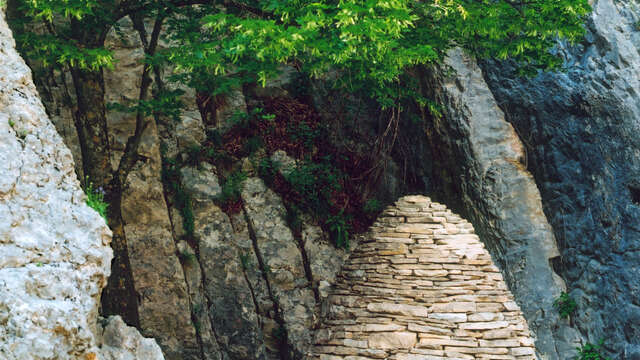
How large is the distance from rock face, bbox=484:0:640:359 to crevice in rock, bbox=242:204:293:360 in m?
4.54

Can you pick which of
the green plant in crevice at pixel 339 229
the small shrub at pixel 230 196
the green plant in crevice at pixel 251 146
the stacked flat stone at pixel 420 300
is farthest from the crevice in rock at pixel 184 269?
the stacked flat stone at pixel 420 300

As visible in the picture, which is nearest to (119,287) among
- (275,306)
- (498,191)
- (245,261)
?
(245,261)

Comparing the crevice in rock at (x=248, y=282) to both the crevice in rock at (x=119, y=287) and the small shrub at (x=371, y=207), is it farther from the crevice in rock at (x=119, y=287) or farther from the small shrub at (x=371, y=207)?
the crevice in rock at (x=119, y=287)

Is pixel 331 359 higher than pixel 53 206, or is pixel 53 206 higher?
pixel 53 206

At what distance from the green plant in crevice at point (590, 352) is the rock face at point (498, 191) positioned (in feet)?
0.40

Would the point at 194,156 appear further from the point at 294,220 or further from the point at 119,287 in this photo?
the point at 119,287

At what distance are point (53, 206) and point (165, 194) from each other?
635 centimetres

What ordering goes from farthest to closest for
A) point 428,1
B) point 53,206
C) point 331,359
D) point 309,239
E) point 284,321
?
1. point 309,239
2. point 284,321
3. point 428,1
4. point 331,359
5. point 53,206

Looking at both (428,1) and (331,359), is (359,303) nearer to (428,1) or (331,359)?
(331,359)

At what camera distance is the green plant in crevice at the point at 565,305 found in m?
7.87

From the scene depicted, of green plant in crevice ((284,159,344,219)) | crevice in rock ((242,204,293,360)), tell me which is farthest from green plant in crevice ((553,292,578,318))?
crevice in rock ((242,204,293,360))

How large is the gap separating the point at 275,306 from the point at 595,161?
566 centimetres

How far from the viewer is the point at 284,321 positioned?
29.4 ft

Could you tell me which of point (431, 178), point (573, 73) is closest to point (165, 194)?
point (431, 178)
